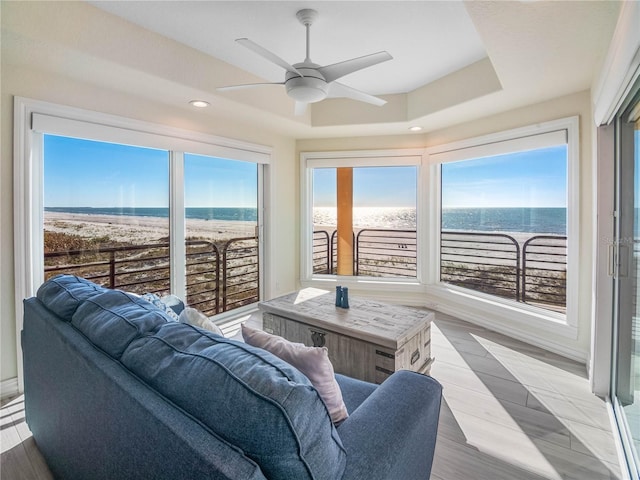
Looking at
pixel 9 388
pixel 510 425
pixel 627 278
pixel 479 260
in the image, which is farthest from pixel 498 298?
pixel 9 388

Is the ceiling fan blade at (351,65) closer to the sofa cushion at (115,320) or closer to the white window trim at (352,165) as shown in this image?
the sofa cushion at (115,320)

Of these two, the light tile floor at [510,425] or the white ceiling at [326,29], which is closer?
the light tile floor at [510,425]

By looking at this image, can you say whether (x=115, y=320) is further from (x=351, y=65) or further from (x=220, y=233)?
(x=220, y=233)

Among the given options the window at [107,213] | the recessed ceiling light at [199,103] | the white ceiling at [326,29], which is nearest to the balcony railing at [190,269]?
the window at [107,213]

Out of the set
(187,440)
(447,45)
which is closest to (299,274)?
(447,45)

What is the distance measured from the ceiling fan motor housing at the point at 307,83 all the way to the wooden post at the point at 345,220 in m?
2.28

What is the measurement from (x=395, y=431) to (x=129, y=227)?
2.83 meters

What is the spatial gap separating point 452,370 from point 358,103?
2.88m

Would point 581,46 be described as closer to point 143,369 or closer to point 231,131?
point 143,369

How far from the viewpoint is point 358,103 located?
3723 millimetres

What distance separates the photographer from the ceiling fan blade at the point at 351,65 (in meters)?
1.91

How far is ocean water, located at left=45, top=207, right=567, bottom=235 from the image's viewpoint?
3.00 metres

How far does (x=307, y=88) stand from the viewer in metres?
2.11

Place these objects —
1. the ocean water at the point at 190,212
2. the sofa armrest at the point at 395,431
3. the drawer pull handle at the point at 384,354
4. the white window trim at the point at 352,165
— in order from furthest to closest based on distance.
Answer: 1. the white window trim at the point at 352,165
2. the ocean water at the point at 190,212
3. the drawer pull handle at the point at 384,354
4. the sofa armrest at the point at 395,431
